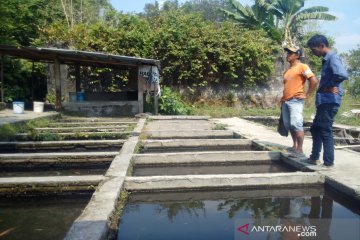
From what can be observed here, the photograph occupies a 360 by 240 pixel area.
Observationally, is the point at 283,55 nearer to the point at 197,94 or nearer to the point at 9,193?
the point at 197,94

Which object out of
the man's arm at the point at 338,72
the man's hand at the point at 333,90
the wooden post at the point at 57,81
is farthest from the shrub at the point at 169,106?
the man's arm at the point at 338,72

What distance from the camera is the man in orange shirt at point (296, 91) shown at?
4473 mm

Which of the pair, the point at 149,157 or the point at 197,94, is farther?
the point at 197,94

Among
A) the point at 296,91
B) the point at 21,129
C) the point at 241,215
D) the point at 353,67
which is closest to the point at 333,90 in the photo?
the point at 296,91

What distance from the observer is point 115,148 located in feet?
18.8

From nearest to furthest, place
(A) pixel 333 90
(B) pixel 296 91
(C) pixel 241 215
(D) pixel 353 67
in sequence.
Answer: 1. (C) pixel 241 215
2. (A) pixel 333 90
3. (B) pixel 296 91
4. (D) pixel 353 67

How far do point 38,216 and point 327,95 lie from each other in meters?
3.58

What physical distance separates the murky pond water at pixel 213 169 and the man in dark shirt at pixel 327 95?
0.63 m

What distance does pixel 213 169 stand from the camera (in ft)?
14.4

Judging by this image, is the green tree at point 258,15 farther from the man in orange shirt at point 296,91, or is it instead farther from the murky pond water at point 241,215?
the murky pond water at point 241,215

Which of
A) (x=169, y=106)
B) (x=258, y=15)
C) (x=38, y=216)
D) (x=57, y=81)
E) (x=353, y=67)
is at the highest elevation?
(x=258, y=15)

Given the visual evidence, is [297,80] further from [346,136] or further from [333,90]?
[346,136]

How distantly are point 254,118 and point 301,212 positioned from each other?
9.80 metres

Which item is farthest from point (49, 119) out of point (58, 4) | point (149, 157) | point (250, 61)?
point (58, 4)
